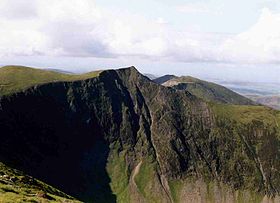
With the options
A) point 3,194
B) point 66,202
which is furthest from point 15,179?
point 3,194

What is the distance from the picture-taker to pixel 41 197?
2773 inches

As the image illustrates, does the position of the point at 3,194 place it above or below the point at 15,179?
above

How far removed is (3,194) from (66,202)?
14.8 m

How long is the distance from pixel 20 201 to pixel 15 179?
29.9 m

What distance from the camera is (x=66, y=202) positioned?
7456cm

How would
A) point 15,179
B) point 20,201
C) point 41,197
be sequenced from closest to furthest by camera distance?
point 20,201 → point 41,197 → point 15,179

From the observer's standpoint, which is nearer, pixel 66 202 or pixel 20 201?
pixel 20 201

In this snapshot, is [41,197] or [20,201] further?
[41,197]

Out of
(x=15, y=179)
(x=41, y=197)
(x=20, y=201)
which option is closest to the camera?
(x=20, y=201)

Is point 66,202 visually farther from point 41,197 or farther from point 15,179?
point 15,179

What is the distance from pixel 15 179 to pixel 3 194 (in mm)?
25729

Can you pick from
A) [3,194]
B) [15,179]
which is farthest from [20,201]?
[15,179]

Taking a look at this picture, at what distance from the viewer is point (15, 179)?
87.3 metres

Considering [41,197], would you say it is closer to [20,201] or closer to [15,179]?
[20,201]
